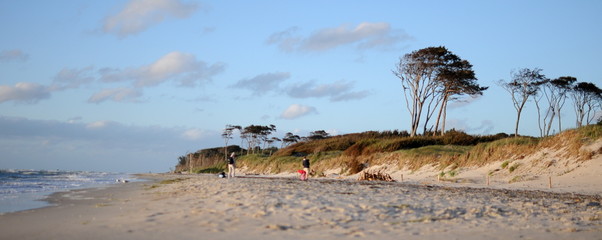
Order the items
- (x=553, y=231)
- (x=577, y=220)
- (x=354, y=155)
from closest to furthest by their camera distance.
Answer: (x=553, y=231) < (x=577, y=220) < (x=354, y=155)

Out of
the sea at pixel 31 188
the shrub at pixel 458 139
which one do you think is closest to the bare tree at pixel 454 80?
the shrub at pixel 458 139

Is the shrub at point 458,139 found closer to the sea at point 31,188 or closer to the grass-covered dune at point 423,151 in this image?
the grass-covered dune at point 423,151

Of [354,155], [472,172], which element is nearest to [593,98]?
[354,155]

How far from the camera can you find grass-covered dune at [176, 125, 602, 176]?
23266 millimetres

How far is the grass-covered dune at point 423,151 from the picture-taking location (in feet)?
76.3

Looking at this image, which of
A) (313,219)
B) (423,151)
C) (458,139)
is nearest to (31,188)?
(313,219)

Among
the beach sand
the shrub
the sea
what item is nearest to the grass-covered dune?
the shrub

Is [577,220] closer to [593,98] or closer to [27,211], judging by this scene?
[27,211]

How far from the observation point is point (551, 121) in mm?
59281

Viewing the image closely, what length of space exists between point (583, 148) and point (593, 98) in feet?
157

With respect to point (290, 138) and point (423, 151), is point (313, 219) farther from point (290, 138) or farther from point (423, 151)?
point (290, 138)

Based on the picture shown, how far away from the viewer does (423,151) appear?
31250mm

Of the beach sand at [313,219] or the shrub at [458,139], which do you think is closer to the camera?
the beach sand at [313,219]

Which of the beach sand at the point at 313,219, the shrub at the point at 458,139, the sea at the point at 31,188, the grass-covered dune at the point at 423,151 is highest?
the shrub at the point at 458,139
